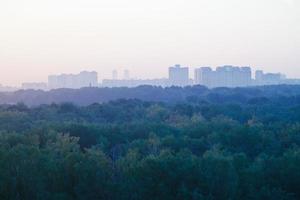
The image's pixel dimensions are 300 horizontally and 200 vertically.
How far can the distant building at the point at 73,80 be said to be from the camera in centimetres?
13712

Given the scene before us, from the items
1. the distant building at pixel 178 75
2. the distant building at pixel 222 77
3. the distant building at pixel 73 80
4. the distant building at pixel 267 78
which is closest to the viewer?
the distant building at pixel 222 77

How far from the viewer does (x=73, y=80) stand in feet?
455

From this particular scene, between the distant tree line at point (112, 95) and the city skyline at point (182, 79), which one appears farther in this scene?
the city skyline at point (182, 79)

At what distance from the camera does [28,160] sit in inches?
541

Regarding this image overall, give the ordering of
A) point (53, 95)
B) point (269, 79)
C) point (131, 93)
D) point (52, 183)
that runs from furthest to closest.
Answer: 1. point (269, 79)
2. point (131, 93)
3. point (53, 95)
4. point (52, 183)

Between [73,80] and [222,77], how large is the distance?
1474 inches

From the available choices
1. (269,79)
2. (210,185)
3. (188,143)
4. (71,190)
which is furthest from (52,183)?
(269,79)

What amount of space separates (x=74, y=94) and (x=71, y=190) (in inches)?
2318

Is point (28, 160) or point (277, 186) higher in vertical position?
point (28, 160)

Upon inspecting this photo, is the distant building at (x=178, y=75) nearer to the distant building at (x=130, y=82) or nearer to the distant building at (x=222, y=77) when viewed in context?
the distant building at (x=130, y=82)

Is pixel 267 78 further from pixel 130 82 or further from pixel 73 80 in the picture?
pixel 73 80

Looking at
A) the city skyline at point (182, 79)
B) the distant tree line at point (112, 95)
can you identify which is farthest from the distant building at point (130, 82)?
the distant tree line at point (112, 95)

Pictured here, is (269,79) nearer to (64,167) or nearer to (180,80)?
(180,80)

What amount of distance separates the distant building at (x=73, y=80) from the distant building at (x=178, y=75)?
66.3 ft
